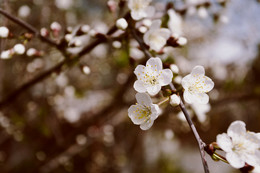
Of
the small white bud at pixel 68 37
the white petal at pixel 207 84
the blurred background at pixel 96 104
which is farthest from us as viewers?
the blurred background at pixel 96 104

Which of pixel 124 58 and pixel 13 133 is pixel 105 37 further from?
pixel 13 133

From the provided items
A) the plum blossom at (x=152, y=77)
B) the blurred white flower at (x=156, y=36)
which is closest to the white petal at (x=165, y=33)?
the blurred white flower at (x=156, y=36)

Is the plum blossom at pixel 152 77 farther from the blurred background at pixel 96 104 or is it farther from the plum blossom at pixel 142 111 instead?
the blurred background at pixel 96 104

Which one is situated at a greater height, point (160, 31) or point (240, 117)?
point (160, 31)

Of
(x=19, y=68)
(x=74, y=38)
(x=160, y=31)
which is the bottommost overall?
(x=160, y=31)

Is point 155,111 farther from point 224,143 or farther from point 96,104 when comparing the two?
point 96,104

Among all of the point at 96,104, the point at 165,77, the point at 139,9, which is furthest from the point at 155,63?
the point at 96,104

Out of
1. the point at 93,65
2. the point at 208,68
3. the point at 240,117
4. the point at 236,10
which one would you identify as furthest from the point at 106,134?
the point at 240,117
